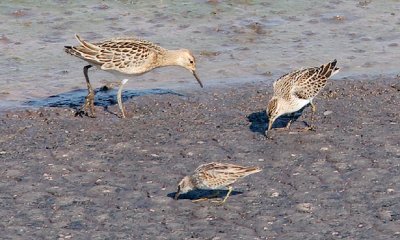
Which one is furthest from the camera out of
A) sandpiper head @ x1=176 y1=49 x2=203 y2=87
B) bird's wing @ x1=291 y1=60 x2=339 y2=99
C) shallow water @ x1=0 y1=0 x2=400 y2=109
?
shallow water @ x1=0 y1=0 x2=400 y2=109

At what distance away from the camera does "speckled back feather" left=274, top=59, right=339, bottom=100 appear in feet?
39.5

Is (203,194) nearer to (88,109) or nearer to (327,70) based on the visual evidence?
(88,109)

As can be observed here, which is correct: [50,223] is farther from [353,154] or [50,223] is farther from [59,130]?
[353,154]

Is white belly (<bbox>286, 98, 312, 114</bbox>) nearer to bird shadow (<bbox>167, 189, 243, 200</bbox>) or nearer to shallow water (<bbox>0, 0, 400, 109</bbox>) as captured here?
shallow water (<bbox>0, 0, 400, 109</bbox>)

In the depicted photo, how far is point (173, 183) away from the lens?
1020 centimetres

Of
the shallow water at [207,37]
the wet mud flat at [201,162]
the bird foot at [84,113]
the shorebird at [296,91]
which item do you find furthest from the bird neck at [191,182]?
the shallow water at [207,37]

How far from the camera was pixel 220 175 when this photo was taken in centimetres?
953

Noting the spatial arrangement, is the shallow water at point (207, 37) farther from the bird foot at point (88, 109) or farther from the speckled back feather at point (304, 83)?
the speckled back feather at point (304, 83)

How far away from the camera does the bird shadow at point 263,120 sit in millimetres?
11992

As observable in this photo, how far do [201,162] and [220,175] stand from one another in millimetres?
1311

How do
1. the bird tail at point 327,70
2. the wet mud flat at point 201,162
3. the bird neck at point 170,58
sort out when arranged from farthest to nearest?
the bird neck at point 170,58, the bird tail at point 327,70, the wet mud flat at point 201,162

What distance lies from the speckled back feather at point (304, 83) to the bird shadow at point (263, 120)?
0.41m

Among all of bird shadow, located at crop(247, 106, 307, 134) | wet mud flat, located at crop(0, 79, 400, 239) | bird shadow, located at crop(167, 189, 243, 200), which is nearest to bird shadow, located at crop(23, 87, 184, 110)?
wet mud flat, located at crop(0, 79, 400, 239)

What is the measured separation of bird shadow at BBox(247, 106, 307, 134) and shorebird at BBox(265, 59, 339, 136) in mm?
110
